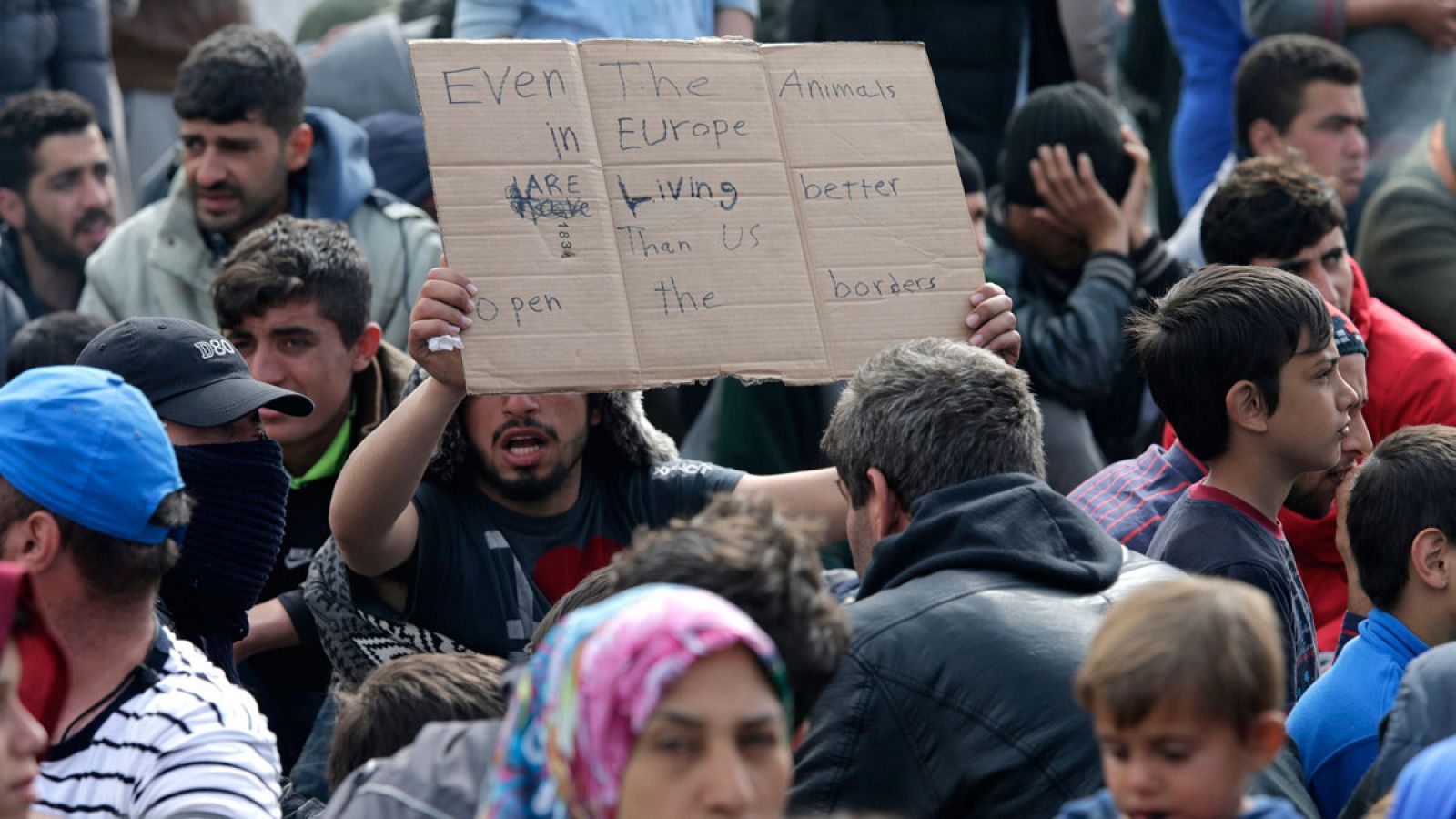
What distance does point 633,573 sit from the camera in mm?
2904

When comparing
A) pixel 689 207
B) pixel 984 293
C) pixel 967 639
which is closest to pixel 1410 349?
pixel 984 293

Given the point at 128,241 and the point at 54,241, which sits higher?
the point at 128,241

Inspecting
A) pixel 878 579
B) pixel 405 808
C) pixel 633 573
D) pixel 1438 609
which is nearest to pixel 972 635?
pixel 878 579

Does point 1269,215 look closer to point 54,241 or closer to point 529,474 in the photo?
point 529,474

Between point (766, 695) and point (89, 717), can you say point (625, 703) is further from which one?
point (89, 717)

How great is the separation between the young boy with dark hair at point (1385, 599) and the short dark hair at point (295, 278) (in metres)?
2.62

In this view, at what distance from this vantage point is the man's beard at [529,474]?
4754 millimetres

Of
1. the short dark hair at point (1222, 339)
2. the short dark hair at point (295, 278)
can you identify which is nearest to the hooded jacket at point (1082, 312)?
the short dark hair at point (1222, 339)

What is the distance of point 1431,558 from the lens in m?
4.18

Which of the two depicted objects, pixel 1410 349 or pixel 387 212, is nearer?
pixel 1410 349

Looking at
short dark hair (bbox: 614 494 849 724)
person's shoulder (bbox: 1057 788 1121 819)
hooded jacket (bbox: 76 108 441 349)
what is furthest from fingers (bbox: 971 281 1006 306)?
hooded jacket (bbox: 76 108 441 349)

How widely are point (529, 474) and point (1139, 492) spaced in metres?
1.46

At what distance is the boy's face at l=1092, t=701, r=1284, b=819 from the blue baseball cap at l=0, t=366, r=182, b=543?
1.60 m

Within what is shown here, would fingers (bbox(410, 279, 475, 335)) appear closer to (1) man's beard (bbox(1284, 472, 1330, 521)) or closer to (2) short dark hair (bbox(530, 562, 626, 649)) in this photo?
(2) short dark hair (bbox(530, 562, 626, 649))
